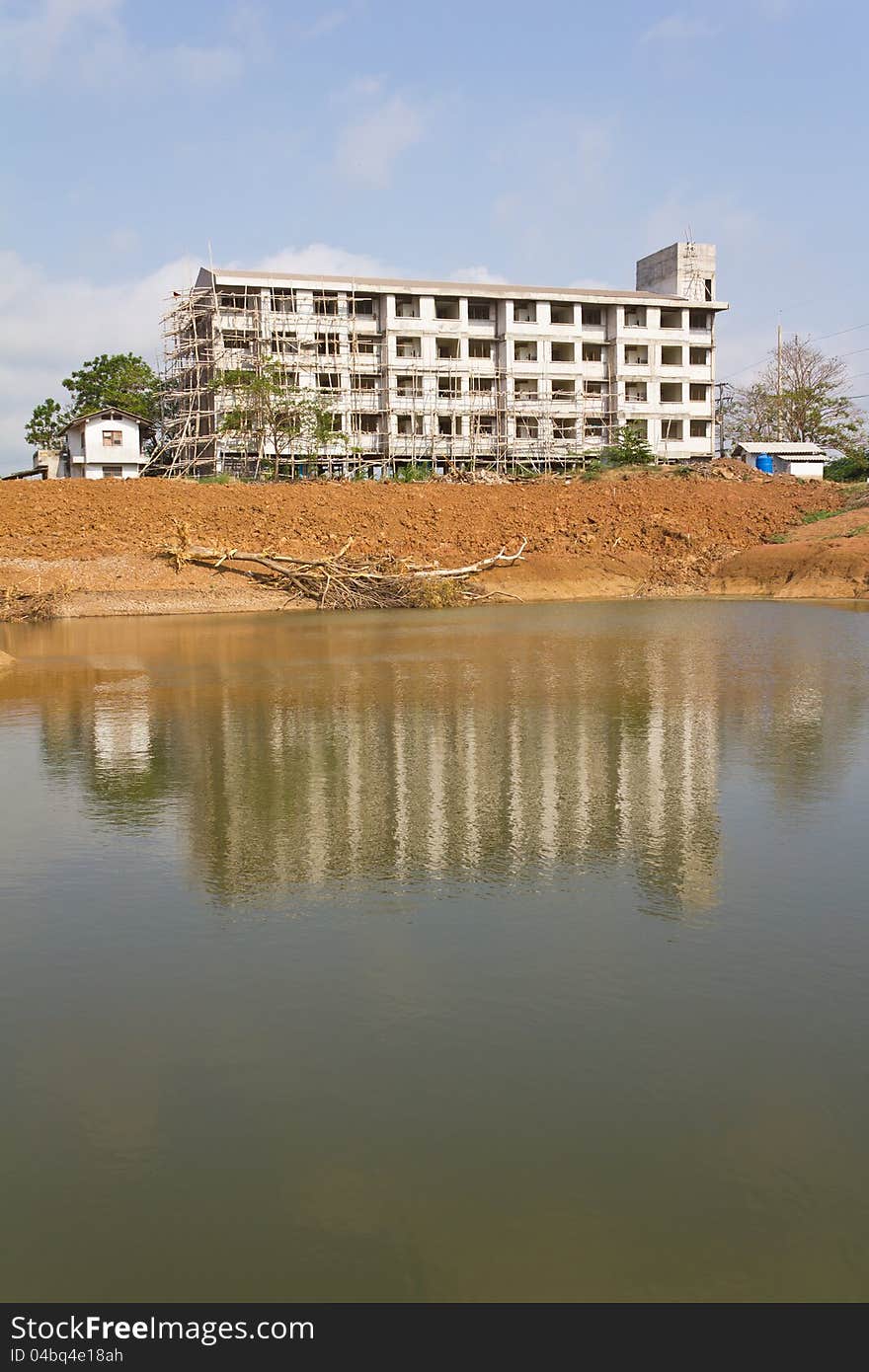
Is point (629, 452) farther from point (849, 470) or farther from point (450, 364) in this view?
point (450, 364)

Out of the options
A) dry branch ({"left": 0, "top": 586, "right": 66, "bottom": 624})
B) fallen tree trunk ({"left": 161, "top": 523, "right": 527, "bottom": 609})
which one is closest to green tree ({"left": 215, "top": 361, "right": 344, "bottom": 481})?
fallen tree trunk ({"left": 161, "top": 523, "right": 527, "bottom": 609})

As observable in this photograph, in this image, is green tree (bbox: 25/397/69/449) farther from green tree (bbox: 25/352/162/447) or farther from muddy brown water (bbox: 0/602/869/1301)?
muddy brown water (bbox: 0/602/869/1301)

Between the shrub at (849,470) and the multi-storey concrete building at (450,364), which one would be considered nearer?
the shrub at (849,470)

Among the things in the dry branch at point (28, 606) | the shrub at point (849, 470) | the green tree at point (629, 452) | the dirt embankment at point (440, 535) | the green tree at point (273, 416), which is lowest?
the dry branch at point (28, 606)

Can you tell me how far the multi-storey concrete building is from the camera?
62.8 metres

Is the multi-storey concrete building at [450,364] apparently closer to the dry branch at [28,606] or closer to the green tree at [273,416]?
the green tree at [273,416]

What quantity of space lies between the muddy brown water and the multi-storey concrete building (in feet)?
159

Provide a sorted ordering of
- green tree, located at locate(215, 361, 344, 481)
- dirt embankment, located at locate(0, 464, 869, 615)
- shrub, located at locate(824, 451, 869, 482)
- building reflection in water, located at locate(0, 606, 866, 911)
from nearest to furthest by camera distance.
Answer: building reflection in water, located at locate(0, 606, 866, 911) < dirt embankment, located at locate(0, 464, 869, 615) < green tree, located at locate(215, 361, 344, 481) < shrub, located at locate(824, 451, 869, 482)

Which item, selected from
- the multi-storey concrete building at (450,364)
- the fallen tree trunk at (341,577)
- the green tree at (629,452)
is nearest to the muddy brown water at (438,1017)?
the fallen tree trunk at (341,577)

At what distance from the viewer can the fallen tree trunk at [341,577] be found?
3825 cm

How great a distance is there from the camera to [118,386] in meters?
67.9

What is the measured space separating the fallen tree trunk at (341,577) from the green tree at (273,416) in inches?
714
